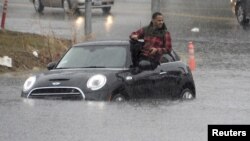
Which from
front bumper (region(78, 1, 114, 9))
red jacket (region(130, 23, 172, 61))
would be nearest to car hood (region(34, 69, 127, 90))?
red jacket (region(130, 23, 172, 61))

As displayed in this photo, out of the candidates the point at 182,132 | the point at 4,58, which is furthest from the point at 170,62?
the point at 4,58

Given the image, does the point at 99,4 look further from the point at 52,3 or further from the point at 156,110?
the point at 156,110

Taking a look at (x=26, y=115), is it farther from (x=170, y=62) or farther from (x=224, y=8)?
(x=224, y=8)

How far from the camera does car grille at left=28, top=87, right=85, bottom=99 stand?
1455 centimetres

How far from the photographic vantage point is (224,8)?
46.6 metres

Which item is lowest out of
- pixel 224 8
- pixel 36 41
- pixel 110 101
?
pixel 224 8

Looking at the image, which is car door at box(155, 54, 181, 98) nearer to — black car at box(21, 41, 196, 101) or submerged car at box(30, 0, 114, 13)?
black car at box(21, 41, 196, 101)

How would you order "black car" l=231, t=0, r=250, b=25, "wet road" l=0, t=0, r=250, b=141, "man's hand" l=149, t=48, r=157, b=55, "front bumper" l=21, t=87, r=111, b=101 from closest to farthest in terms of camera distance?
"wet road" l=0, t=0, r=250, b=141 → "front bumper" l=21, t=87, r=111, b=101 → "man's hand" l=149, t=48, r=157, b=55 → "black car" l=231, t=0, r=250, b=25

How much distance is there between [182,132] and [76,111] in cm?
237

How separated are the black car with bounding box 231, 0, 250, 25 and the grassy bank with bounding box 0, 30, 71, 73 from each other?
32.9ft

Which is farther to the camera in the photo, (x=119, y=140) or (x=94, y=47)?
(x=94, y=47)

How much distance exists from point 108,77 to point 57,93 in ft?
2.95

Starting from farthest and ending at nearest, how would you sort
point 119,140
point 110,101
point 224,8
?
1. point 224,8
2. point 110,101
3. point 119,140

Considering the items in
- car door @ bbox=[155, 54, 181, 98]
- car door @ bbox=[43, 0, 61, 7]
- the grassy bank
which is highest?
car door @ bbox=[155, 54, 181, 98]
